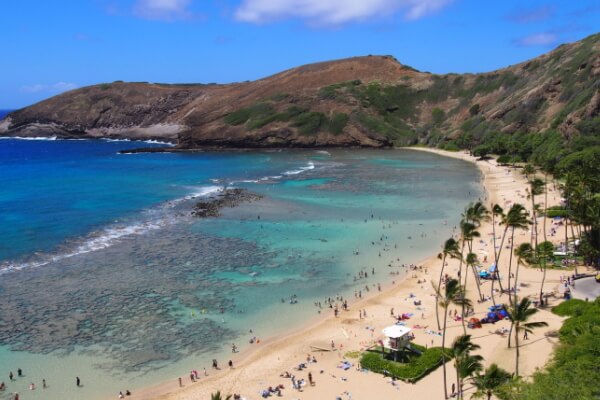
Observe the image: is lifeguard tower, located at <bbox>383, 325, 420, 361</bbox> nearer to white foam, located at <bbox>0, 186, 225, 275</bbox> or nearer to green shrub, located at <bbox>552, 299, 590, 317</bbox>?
green shrub, located at <bbox>552, 299, 590, 317</bbox>

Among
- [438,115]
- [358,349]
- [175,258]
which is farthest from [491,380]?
[438,115]

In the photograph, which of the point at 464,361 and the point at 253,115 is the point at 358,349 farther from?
the point at 253,115

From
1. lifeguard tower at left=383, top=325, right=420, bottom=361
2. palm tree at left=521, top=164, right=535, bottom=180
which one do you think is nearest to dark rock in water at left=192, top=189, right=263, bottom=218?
palm tree at left=521, top=164, right=535, bottom=180

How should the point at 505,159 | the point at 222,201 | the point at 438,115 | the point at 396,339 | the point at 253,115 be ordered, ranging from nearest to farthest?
the point at 396,339 < the point at 222,201 < the point at 505,159 < the point at 438,115 < the point at 253,115

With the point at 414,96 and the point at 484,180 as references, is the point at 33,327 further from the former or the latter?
the point at 414,96

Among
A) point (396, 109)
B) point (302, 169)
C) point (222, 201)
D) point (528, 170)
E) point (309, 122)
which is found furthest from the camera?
point (396, 109)

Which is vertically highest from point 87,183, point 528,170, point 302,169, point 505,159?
point 505,159
